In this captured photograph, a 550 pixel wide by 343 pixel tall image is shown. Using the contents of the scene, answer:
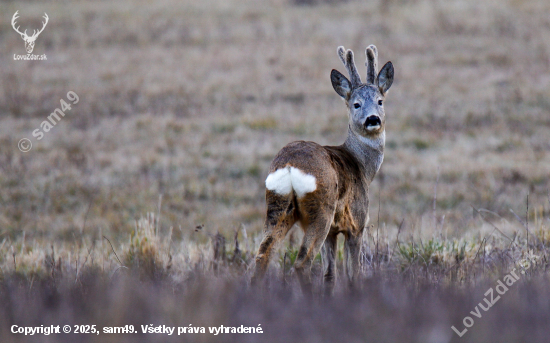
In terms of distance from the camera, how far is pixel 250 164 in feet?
42.4

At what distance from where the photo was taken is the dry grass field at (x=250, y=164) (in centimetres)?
289

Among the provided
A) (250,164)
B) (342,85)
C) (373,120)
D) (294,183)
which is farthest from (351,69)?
(250,164)

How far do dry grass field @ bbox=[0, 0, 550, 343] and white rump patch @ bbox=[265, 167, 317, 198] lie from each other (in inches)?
24.7

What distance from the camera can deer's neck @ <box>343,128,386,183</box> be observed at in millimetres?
5477

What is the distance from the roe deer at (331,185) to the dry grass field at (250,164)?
0.27 metres

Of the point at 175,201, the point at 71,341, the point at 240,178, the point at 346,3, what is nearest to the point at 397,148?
the point at 240,178

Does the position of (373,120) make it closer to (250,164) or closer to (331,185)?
(331,185)

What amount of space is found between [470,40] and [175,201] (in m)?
15.4

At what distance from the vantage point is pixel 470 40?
22.7 m

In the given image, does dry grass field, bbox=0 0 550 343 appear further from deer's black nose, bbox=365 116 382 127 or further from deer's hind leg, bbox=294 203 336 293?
deer's black nose, bbox=365 116 382 127

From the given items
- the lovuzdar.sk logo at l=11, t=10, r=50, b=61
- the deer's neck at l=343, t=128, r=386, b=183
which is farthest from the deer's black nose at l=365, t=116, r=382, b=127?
the lovuzdar.sk logo at l=11, t=10, r=50, b=61

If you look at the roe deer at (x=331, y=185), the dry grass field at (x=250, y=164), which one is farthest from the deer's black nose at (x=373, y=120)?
the dry grass field at (x=250, y=164)

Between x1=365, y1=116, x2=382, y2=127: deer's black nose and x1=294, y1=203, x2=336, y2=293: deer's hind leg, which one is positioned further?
x1=365, y1=116, x2=382, y2=127: deer's black nose

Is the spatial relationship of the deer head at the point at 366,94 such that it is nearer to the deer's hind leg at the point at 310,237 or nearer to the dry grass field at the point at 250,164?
the dry grass field at the point at 250,164
